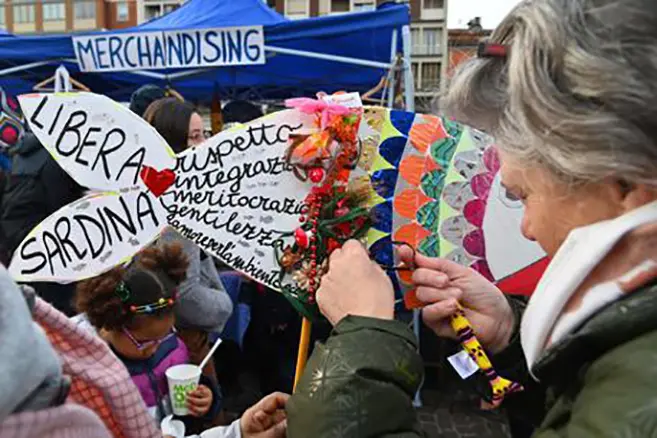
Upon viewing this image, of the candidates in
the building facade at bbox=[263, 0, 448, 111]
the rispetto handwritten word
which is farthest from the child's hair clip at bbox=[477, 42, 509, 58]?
the building facade at bbox=[263, 0, 448, 111]

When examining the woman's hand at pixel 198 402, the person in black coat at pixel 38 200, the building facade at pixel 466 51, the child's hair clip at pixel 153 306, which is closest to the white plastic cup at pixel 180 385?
the woman's hand at pixel 198 402

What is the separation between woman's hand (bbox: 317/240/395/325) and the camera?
899mm

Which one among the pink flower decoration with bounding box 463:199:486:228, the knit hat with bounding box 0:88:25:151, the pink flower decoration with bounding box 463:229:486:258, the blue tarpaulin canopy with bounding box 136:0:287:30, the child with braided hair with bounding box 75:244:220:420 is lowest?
the child with braided hair with bounding box 75:244:220:420

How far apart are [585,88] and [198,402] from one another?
142 cm

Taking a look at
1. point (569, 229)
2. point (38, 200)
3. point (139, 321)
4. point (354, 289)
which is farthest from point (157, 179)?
point (38, 200)

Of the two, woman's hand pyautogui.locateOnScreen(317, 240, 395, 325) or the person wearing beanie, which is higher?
woman's hand pyautogui.locateOnScreen(317, 240, 395, 325)

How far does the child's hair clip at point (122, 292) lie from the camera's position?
68.5 inches

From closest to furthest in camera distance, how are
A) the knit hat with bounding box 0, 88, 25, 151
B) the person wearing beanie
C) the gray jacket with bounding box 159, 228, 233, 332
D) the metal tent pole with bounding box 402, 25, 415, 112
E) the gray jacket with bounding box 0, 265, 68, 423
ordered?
the gray jacket with bounding box 0, 265, 68, 423 → the gray jacket with bounding box 159, 228, 233, 332 → the metal tent pole with bounding box 402, 25, 415, 112 → the knit hat with bounding box 0, 88, 25, 151 → the person wearing beanie

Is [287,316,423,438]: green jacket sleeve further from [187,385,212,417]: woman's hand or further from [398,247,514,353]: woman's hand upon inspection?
[187,385,212,417]: woman's hand

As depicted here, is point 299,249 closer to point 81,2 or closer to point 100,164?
point 100,164

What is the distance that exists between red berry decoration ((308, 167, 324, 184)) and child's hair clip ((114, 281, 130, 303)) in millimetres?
834

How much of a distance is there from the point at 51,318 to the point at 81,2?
49198mm

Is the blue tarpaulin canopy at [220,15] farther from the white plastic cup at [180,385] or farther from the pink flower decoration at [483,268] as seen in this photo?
the pink flower decoration at [483,268]

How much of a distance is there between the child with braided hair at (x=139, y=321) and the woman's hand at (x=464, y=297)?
882 mm
